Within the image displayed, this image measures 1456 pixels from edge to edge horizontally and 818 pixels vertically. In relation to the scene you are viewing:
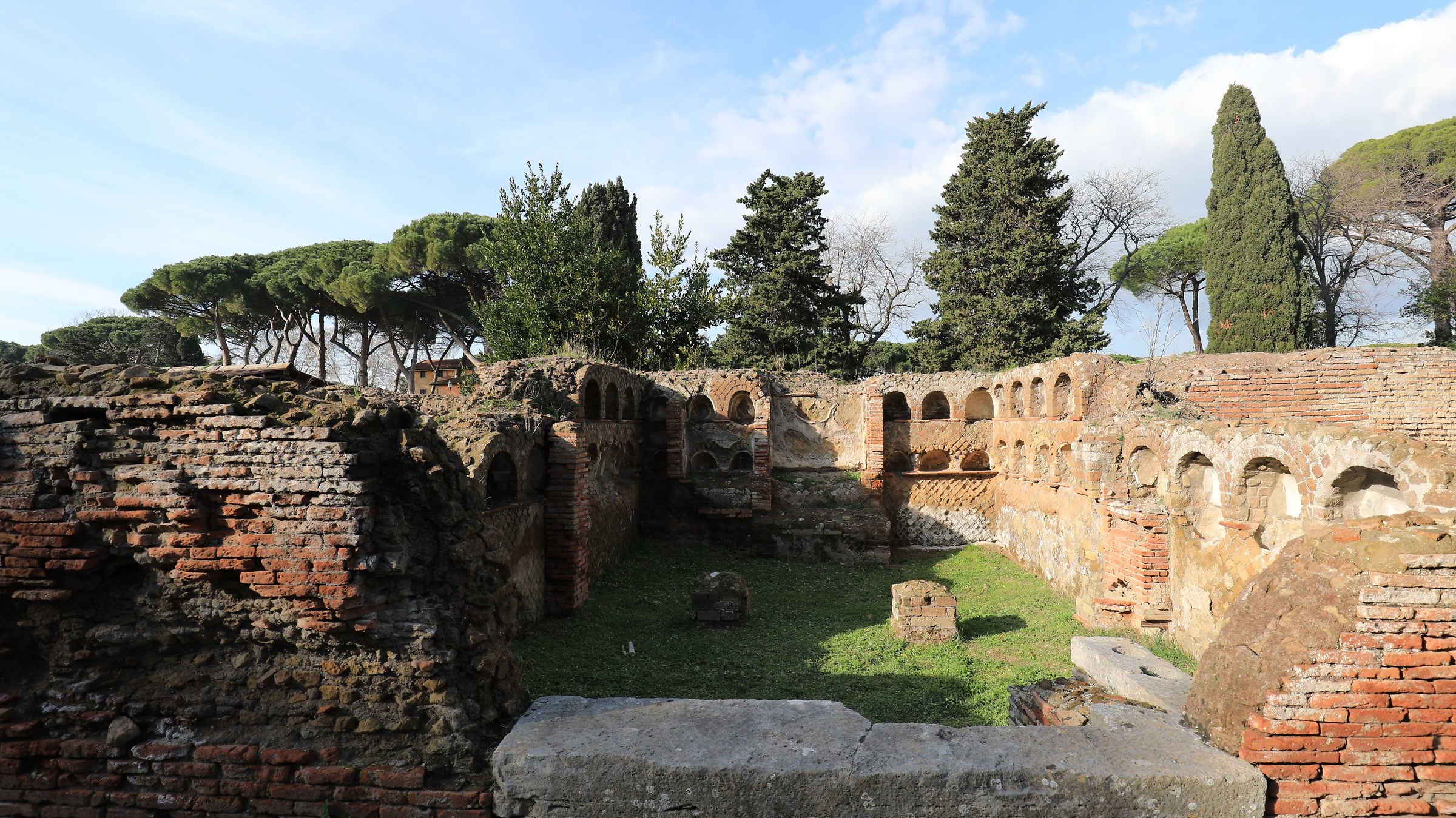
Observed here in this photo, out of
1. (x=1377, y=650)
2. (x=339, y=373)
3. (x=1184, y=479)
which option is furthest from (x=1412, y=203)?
(x=339, y=373)

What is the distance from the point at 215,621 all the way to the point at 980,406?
14.3 metres

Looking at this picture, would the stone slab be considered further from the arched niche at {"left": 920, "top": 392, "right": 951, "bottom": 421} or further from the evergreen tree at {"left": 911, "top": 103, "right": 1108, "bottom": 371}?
the evergreen tree at {"left": 911, "top": 103, "right": 1108, "bottom": 371}

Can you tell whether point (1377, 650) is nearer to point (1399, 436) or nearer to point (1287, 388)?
point (1399, 436)

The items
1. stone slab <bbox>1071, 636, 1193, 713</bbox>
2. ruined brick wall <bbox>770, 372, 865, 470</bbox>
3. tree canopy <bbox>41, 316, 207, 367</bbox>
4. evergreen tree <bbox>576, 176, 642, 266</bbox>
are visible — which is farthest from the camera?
tree canopy <bbox>41, 316, 207, 367</bbox>

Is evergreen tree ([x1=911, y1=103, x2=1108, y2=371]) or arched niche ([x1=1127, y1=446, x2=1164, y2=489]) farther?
evergreen tree ([x1=911, y1=103, x2=1108, y2=371])

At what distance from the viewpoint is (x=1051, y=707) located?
391cm

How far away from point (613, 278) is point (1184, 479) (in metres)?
14.0

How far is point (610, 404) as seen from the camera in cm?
1164

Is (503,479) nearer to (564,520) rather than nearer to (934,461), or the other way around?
(564,520)

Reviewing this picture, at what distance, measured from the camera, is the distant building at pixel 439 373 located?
A: 26.5 m

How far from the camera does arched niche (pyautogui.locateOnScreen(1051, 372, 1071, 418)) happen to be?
11.4 metres

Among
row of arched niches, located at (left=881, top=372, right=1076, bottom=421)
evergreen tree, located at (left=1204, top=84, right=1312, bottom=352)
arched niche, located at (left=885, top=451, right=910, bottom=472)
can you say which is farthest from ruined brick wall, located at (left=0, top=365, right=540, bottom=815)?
evergreen tree, located at (left=1204, top=84, right=1312, bottom=352)

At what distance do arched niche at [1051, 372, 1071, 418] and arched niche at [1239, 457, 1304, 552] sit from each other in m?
5.57

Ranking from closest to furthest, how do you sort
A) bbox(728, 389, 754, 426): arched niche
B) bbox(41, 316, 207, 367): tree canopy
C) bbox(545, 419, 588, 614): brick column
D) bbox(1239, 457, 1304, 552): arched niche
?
bbox(1239, 457, 1304, 552): arched niche
bbox(545, 419, 588, 614): brick column
bbox(728, 389, 754, 426): arched niche
bbox(41, 316, 207, 367): tree canopy
